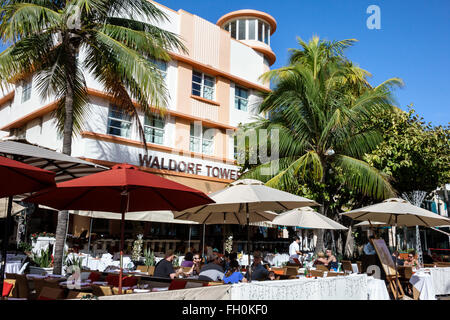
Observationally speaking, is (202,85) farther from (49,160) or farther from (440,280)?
(49,160)

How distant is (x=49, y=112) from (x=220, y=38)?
368 inches

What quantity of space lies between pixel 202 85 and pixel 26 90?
8.68 m

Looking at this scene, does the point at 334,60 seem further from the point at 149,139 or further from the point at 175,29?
the point at 149,139

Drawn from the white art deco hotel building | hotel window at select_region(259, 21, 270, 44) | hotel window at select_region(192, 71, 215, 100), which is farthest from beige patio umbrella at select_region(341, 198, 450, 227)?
hotel window at select_region(259, 21, 270, 44)

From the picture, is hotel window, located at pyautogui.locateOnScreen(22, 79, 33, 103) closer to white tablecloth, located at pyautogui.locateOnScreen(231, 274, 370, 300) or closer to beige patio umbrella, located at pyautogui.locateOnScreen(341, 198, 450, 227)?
beige patio umbrella, located at pyautogui.locateOnScreen(341, 198, 450, 227)

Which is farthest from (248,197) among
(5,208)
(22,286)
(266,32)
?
(266,32)

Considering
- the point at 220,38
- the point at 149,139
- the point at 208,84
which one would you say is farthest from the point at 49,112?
the point at 220,38

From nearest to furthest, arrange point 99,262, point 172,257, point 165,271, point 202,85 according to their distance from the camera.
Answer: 1. point 165,271
2. point 172,257
3. point 99,262
4. point 202,85

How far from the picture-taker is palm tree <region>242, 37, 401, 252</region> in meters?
15.7

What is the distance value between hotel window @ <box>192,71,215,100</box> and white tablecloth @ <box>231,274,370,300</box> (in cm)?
1416

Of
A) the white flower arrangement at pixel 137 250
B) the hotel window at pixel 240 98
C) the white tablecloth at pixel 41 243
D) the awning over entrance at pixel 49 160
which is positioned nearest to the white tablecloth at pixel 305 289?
the awning over entrance at pixel 49 160

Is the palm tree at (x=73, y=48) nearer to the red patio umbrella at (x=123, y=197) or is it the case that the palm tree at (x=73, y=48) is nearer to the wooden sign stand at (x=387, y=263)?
the red patio umbrella at (x=123, y=197)

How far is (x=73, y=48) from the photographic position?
11859 mm

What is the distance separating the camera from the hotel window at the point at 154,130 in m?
18.1
